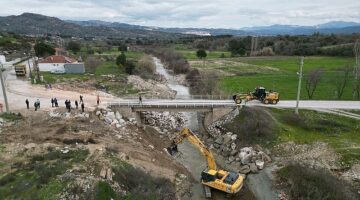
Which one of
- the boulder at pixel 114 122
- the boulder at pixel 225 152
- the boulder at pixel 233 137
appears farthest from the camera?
the boulder at pixel 114 122

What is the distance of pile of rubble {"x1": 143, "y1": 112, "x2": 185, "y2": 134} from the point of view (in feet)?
146

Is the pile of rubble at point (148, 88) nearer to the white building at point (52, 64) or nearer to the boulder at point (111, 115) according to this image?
the white building at point (52, 64)

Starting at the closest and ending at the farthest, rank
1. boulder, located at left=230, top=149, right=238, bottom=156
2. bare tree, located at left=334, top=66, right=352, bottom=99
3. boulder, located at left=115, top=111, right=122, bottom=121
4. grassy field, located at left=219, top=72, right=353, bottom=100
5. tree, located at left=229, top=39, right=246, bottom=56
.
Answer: boulder, located at left=230, top=149, right=238, bottom=156 → boulder, located at left=115, top=111, right=122, bottom=121 → bare tree, located at left=334, top=66, right=352, bottom=99 → grassy field, located at left=219, top=72, right=353, bottom=100 → tree, located at left=229, top=39, right=246, bottom=56

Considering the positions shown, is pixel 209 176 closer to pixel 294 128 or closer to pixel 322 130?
pixel 294 128

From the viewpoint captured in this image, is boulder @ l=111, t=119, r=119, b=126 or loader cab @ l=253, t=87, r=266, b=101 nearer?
boulder @ l=111, t=119, r=119, b=126

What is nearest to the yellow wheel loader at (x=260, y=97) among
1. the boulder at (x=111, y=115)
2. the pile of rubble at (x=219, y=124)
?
the pile of rubble at (x=219, y=124)

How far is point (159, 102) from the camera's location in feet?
140

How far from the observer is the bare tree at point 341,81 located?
167 feet

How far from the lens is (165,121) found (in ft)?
154

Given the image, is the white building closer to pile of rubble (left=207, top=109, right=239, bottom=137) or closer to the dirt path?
the dirt path

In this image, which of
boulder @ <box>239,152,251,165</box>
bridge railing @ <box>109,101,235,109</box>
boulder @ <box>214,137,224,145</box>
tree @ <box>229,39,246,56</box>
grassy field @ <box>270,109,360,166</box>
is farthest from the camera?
tree @ <box>229,39,246,56</box>

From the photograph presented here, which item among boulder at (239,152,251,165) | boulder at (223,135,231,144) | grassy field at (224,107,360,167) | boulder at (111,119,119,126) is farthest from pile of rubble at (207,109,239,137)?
boulder at (111,119,119,126)

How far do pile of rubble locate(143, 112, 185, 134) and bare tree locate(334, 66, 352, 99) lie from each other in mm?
23884

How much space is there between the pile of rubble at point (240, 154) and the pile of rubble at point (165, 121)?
7.19 meters
